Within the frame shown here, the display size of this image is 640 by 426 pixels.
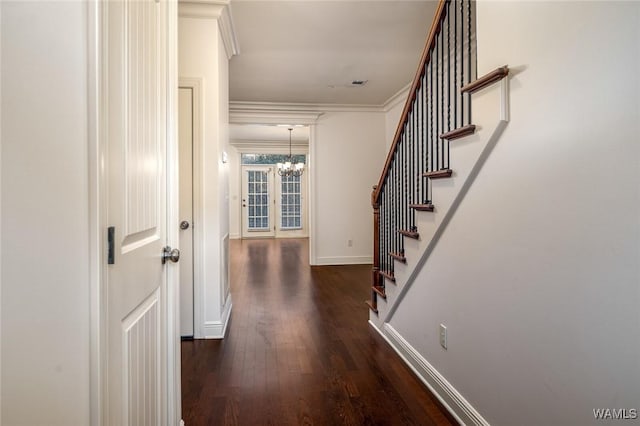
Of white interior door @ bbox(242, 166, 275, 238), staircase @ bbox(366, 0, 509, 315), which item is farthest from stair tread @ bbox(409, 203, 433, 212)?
white interior door @ bbox(242, 166, 275, 238)

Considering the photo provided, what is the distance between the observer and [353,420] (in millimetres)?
1770

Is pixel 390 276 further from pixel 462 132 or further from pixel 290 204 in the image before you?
pixel 290 204

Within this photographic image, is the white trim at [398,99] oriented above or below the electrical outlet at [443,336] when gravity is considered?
above

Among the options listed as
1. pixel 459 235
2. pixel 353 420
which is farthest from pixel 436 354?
pixel 459 235

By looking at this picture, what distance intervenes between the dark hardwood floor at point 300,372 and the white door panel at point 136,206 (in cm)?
73

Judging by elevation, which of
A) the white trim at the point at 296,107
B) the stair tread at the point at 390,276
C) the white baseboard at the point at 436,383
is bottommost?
the white baseboard at the point at 436,383

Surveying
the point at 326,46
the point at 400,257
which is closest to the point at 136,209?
the point at 400,257

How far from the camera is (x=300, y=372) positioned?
2268 mm

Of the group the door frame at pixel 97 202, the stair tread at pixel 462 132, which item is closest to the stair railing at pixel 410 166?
the stair tread at pixel 462 132

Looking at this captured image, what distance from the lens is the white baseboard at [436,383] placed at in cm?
167

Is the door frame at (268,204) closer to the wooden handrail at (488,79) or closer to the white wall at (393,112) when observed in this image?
the white wall at (393,112)

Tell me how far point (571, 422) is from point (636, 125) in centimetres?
94

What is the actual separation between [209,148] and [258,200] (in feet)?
25.2

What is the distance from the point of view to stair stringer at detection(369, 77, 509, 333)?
4.75ft
